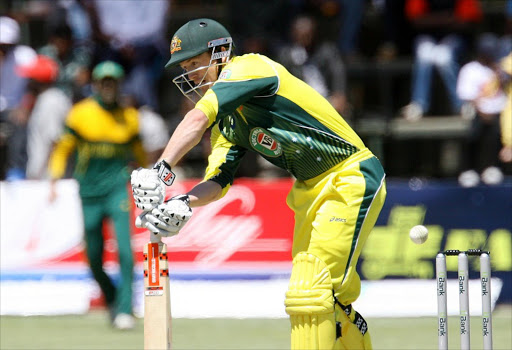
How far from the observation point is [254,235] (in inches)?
422

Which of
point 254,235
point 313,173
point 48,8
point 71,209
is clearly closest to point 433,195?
point 254,235

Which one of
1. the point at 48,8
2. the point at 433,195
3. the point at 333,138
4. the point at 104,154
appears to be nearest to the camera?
the point at 333,138

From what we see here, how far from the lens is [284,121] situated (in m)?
5.56

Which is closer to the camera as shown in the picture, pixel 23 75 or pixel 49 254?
pixel 49 254

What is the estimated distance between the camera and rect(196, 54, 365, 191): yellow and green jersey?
5.39m

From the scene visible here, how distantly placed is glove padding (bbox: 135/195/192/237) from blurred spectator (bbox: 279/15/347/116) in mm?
7699

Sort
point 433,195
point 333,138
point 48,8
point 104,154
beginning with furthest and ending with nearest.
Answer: point 48,8 → point 433,195 → point 104,154 → point 333,138

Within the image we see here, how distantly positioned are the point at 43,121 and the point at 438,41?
4.87m

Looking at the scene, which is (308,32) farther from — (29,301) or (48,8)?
(29,301)

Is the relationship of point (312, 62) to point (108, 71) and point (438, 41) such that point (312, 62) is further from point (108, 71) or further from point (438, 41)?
point (108, 71)

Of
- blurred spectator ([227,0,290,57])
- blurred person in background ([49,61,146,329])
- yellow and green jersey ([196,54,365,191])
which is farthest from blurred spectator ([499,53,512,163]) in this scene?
yellow and green jersey ([196,54,365,191])

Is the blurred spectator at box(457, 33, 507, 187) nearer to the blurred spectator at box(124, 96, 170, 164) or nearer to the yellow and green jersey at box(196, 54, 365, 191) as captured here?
the blurred spectator at box(124, 96, 170, 164)

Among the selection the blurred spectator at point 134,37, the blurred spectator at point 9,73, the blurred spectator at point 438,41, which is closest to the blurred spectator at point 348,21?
the blurred spectator at point 438,41

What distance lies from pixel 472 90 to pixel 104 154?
486 centimetres
